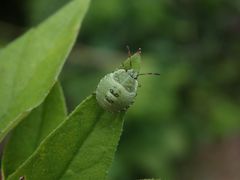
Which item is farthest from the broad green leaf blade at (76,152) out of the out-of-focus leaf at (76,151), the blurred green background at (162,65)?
Answer: the blurred green background at (162,65)

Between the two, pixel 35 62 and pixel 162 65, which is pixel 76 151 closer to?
pixel 35 62

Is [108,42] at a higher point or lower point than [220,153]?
higher

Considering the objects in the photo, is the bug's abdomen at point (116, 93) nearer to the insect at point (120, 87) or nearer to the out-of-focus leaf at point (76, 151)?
the insect at point (120, 87)

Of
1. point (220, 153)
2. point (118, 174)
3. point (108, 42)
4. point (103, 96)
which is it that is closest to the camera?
point (103, 96)

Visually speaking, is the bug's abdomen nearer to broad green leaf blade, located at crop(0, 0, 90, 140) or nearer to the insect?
the insect

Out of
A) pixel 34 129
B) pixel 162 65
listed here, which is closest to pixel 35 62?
pixel 34 129

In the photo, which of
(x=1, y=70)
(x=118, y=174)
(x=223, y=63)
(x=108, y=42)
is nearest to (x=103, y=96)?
(x=1, y=70)

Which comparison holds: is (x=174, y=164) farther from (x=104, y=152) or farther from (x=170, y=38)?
(x=104, y=152)
